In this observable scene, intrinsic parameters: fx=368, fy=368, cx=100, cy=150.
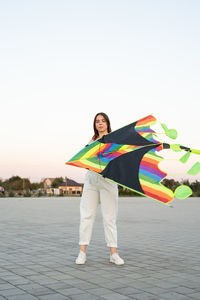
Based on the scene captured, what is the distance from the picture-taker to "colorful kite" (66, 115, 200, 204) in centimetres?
434

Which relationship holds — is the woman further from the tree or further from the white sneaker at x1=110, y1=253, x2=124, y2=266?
the tree

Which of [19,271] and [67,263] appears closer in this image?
[19,271]

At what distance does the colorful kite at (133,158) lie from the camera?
4.34m

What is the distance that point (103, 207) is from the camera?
4984 mm

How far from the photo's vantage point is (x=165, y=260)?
525 cm

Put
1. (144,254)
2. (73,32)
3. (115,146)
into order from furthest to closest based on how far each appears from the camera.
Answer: (73,32) < (144,254) < (115,146)

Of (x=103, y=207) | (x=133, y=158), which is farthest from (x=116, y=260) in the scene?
(x=133, y=158)

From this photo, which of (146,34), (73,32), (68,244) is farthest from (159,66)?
(68,244)

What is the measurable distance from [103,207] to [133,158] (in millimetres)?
868

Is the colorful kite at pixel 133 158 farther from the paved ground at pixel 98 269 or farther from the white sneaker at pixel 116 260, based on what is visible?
the white sneaker at pixel 116 260

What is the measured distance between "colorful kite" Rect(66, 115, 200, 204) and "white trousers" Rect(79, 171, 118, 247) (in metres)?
0.28

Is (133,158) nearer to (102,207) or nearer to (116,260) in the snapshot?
(102,207)

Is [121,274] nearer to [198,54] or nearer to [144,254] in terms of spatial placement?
[144,254]

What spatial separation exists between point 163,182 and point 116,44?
13002 millimetres
